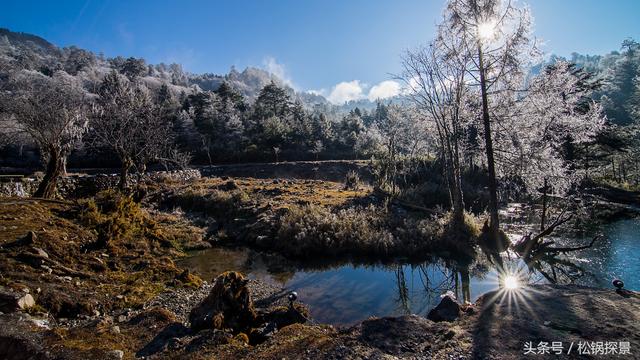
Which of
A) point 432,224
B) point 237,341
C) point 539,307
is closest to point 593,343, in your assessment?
point 539,307

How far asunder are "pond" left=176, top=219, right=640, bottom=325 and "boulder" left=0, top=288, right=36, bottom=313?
6.82 m

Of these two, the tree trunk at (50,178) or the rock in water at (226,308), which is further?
the tree trunk at (50,178)

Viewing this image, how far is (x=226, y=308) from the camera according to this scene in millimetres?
8242

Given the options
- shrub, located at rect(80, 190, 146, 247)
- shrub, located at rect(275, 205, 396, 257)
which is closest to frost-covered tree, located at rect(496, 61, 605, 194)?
shrub, located at rect(275, 205, 396, 257)

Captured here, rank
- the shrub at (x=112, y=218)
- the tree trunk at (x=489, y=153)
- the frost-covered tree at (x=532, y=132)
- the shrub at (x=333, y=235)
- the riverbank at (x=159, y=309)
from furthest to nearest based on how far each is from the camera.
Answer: the shrub at (x=333, y=235)
the frost-covered tree at (x=532, y=132)
the tree trunk at (x=489, y=153)
the shrub at (x=112, y=218)
the riverbank at (x=159, y=309)

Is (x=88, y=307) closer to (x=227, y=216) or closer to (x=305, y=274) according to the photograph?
(x=305, y=274)

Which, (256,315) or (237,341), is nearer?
(237,341)

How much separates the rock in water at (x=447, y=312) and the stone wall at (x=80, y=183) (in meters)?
24.4

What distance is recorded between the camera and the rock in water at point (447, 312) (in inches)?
328

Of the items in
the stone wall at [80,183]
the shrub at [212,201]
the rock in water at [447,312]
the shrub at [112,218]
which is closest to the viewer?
the rock in water at [447,312]

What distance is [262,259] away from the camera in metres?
17.0

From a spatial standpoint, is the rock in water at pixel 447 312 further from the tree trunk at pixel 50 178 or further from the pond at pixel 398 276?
the tree trunk at pixel 50 178

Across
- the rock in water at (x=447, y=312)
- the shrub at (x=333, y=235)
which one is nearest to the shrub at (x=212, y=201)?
the shrub at (x=333, y=235)

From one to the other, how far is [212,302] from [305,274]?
7.08 m
